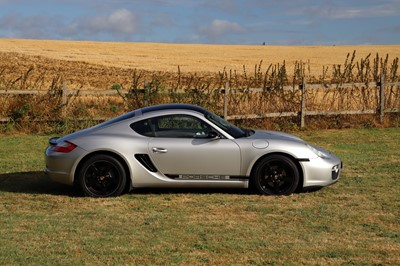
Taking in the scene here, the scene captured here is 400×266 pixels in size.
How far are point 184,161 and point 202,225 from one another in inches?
68.2

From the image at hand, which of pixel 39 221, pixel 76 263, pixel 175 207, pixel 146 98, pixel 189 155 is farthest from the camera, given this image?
pixel 146 98

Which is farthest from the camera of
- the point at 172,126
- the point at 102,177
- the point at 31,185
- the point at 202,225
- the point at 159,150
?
the point at 31,185

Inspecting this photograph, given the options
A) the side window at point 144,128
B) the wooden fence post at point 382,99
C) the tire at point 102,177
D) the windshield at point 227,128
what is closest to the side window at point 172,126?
the side window at point 144,128

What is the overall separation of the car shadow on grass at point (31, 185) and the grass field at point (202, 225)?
0.05ft

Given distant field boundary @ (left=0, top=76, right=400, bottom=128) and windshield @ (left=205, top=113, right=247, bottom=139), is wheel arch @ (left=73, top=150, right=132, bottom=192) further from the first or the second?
distant field boundary @ (left=0, top=76, right=400, bottom=128)

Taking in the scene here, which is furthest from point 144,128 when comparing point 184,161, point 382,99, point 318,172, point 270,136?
point 382,99

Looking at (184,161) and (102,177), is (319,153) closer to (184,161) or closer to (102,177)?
(184,161)

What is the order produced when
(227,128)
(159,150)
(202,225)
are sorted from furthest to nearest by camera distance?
(227,128)
(159,150)
(202,225)

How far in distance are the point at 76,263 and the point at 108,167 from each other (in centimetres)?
318

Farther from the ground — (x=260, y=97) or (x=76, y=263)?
(x=260, y=97)

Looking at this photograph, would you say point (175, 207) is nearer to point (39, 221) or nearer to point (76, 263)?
point (39, 221)

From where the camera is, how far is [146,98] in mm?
17625

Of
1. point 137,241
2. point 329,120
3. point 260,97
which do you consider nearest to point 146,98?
point 260,97

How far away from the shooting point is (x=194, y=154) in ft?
28.8
